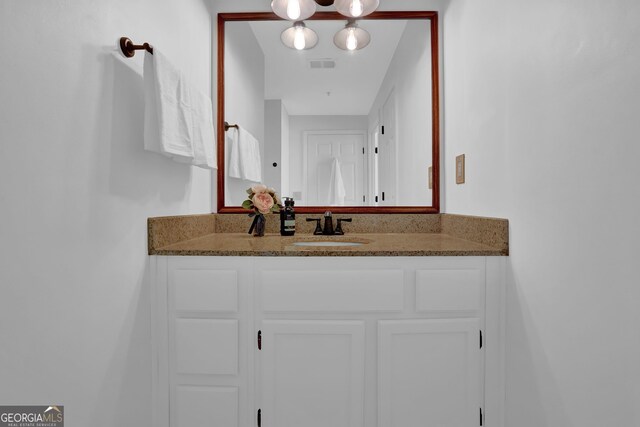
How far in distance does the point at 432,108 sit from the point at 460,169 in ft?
1.35

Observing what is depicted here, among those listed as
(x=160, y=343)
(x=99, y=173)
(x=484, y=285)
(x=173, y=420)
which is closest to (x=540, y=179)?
(x=484, y=285)

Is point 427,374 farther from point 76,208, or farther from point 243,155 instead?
point 243,155

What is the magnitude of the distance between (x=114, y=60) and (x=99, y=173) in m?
0.34

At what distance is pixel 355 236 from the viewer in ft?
5.75

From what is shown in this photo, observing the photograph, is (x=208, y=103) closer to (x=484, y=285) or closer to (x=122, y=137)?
(x=122, y=137)

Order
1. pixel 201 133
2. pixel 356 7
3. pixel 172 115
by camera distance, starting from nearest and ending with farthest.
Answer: pixel 172 115, pixel 201 133, pixel 356 7

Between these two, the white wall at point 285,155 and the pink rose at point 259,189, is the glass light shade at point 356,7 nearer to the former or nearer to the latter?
the white wall at point 285,155

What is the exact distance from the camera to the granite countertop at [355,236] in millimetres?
1204

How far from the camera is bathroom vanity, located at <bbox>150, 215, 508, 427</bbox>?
1191 millimetres

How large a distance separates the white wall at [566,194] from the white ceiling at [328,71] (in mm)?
566

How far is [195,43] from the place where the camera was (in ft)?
5.26
